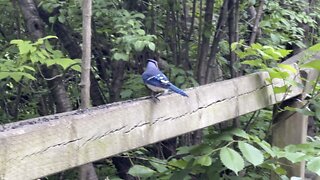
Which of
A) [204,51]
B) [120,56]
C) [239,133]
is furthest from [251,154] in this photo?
[204,51]

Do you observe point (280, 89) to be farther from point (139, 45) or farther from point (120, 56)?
point (120, 56)

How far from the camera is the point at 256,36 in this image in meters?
3.96

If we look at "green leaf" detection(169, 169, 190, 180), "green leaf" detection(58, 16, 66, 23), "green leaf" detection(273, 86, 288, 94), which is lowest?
"green leaf" detection(169, 169, 190, 180)

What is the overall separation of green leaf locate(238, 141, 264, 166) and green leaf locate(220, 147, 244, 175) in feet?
0.14

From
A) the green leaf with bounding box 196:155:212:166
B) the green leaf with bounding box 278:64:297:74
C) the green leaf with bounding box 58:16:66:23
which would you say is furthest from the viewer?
the green leaf with bounding box 58:16:66:23

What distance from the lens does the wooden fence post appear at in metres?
2.83

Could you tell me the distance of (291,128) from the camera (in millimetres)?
2836

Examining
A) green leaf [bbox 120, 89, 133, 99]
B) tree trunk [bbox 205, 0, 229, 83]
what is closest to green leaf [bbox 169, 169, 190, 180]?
green leaf [bbox 120, 89, 133, 99]

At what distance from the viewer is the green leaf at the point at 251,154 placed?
2.10m

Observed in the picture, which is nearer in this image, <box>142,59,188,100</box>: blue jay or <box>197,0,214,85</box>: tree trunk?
<box>142,59,188,100</box>: blue jay

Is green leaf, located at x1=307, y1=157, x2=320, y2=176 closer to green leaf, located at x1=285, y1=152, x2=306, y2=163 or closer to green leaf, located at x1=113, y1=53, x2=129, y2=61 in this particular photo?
green leaf, located at x1=285, y1=152, x2=306, y2=163

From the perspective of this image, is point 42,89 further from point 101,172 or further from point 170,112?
point 170,112

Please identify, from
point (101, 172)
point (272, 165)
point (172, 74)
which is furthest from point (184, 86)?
point (272, 165)

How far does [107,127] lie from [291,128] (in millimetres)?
1467
